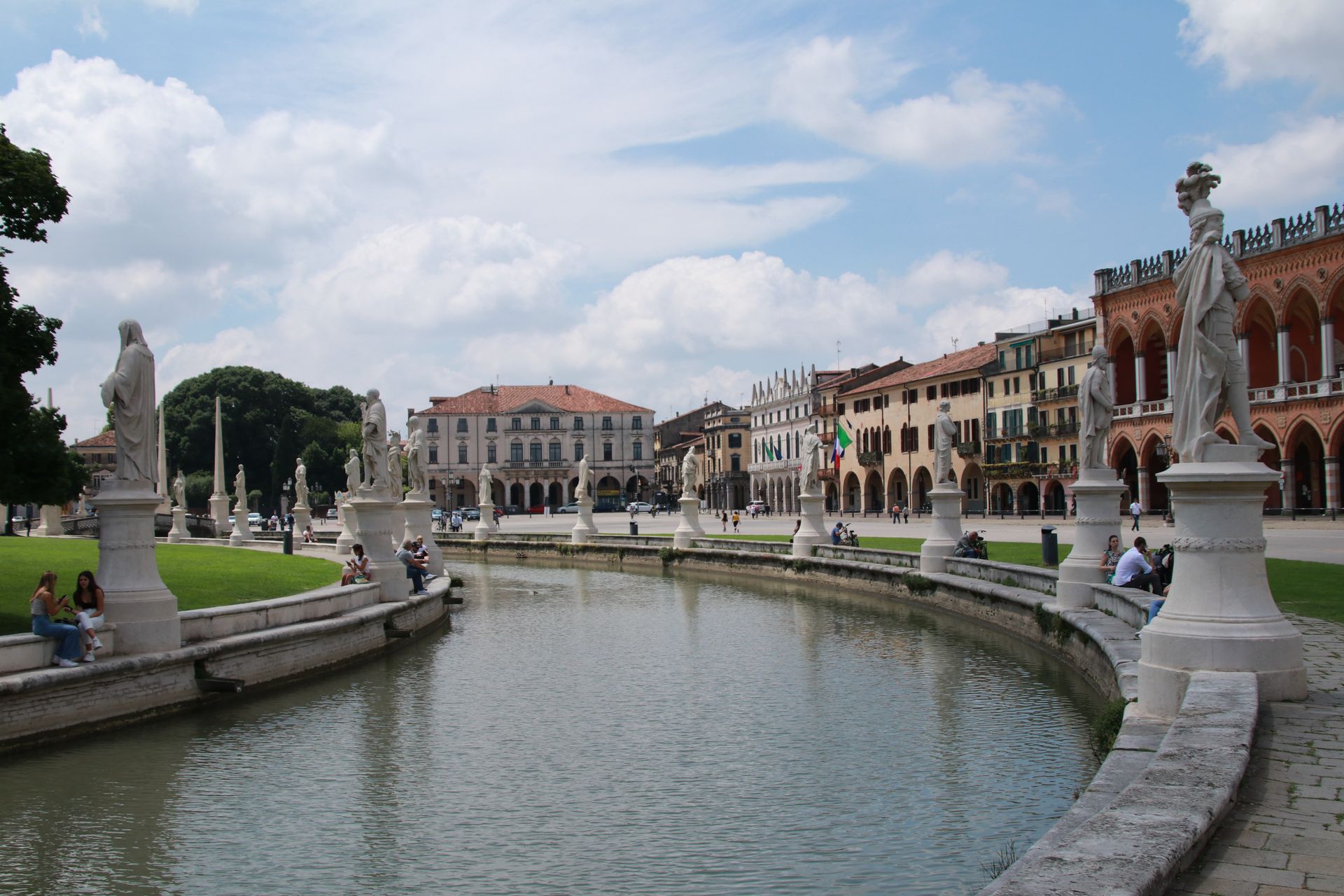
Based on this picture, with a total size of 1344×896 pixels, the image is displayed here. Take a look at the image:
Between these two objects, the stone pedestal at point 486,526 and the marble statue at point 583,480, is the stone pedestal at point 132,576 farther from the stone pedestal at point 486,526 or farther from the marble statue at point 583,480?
the stone pedestal at point 486,526

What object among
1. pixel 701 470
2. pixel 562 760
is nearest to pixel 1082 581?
pixel 562 760

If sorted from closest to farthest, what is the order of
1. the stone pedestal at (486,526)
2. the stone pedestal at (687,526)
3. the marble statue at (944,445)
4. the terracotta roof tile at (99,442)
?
1. the marble statue at (944,445)
2. the stone pedestal at (687,526)
3. the stone pedestal at (486,526)
4. the terracotta roof tile at (99,442)

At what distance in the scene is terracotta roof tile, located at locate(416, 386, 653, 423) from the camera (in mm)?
135375

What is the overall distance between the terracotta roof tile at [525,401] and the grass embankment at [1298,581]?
349ft

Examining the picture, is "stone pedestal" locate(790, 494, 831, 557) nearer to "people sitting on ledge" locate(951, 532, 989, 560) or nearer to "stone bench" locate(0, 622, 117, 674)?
"people sitting on ledge" locate(951, 532, 989, 560)

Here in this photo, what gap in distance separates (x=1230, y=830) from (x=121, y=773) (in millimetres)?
10330

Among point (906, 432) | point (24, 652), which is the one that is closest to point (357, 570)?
point (24, 652)

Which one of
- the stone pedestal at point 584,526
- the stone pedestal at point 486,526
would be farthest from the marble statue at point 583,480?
the stone pedestal at point 486,526

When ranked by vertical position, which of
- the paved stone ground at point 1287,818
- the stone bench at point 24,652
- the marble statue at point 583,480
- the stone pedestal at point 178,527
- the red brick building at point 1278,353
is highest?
the red brick building at point 1278,353

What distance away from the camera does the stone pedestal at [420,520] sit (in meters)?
31.8

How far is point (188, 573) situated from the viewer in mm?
23328

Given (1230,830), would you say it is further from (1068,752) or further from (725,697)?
(725,697)

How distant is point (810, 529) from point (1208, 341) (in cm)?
2545

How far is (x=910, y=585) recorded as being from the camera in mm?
26438
